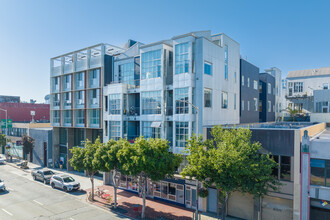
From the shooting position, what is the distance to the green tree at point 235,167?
16250mm

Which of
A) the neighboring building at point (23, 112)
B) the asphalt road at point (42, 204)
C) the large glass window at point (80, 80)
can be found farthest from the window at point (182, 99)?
the neighboring building at point (23, 112)

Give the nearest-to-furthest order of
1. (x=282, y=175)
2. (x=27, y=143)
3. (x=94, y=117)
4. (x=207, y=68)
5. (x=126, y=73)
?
(x=282, y=175) → (x=207, y=68) → (x=126, y=73) → (x=94, y=117) → (x=27, y=143)

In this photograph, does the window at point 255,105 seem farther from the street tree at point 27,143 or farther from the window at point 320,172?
the street tree at point 27,143

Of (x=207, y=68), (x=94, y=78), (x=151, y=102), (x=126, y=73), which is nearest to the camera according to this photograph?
(x=207, y=68)

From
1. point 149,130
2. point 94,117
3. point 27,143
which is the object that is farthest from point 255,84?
point 27,143

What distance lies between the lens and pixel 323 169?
1725 centimetres

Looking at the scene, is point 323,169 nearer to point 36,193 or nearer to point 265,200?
point 265,200

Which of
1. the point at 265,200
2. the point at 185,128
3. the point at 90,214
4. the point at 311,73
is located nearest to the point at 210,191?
the point at 265,200

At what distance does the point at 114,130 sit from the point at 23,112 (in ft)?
145

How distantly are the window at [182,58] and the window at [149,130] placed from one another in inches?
278

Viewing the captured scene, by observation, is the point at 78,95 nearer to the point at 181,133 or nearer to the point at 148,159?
the point at 181,133

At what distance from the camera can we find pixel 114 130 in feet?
104

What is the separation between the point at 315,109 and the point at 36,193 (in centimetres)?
3996

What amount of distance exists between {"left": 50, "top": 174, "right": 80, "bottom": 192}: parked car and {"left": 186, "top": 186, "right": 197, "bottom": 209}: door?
556 inches
